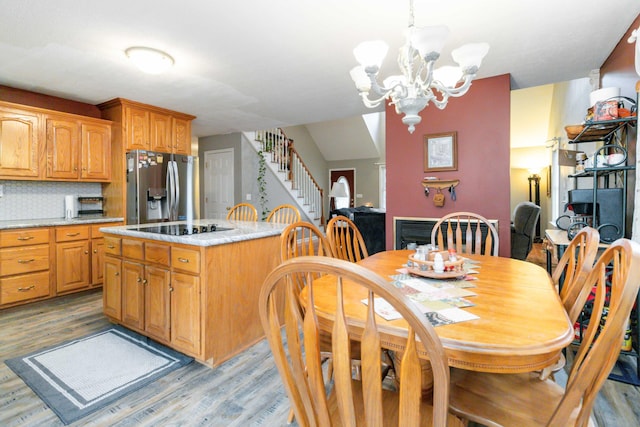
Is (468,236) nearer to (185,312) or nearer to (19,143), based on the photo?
(185,312)

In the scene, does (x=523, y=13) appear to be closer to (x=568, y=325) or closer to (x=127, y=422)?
(x=568, y=325)

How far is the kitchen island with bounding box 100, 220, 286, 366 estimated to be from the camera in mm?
2139

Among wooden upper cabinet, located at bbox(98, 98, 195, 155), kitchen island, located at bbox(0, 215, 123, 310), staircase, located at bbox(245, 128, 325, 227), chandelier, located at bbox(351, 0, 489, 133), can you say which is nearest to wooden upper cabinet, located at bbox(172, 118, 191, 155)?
wooden upper cabinet, located at bbox(98, 98, 195, 155)

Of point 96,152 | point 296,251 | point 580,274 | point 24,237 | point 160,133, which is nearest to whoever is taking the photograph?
point 580,274

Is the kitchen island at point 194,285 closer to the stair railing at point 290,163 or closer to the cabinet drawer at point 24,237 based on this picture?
the cabinet drawer at point 24,237

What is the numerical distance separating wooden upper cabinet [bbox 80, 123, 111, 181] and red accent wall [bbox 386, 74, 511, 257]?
12.0 feet

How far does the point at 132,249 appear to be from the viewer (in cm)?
251

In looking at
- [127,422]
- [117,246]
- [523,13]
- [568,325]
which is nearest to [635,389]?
[568,325]

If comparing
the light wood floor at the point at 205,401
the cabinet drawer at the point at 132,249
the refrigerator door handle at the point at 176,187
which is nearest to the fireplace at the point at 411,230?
the light wood floor at the point at 205,401

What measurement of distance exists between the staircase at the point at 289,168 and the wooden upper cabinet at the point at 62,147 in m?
2.90

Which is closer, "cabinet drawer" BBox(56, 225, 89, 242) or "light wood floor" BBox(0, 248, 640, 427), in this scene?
"light wood floor" BBox(0, 248, 640, 427)

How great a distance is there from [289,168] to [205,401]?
6.00 meters

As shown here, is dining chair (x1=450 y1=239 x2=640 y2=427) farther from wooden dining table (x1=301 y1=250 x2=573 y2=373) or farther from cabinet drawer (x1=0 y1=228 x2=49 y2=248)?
cabinet drawer (x1=0 y1=228 x2=49 y2=248)

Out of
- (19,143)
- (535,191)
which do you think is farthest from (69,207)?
(535,191)
